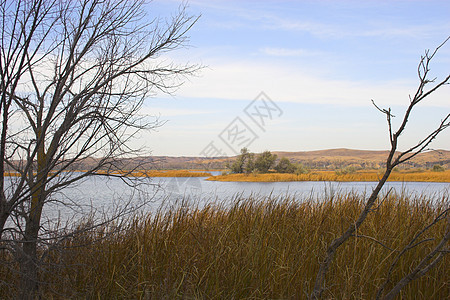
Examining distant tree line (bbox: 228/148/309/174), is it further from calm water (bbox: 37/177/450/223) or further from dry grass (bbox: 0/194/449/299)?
dry grass (bbox: 0/194/449/299)

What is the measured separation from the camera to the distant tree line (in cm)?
3234

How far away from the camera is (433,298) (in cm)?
379

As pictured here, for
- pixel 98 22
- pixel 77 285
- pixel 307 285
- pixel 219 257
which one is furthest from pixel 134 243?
Result: pixel 98 22

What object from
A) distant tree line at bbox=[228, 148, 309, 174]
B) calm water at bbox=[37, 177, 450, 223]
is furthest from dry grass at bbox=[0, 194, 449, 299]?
distant tree line at bbox=[228, 148, 309, 174]

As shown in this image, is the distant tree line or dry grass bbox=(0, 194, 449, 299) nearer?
dry grass bbox=(0, 194, 449, 299)

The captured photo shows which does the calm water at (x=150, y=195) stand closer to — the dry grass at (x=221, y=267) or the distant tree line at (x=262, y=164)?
the dry grass at (x=221, y=267)

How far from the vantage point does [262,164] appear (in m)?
32.3

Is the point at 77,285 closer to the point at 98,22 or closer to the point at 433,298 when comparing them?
the point at 98,22

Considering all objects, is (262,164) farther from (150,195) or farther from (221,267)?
(221,267)

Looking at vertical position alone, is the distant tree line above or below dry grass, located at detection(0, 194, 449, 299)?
above

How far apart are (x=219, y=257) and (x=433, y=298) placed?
2.35m

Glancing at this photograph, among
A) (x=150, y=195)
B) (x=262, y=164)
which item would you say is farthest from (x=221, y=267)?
(x=262, y=164)

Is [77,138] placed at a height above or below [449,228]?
above

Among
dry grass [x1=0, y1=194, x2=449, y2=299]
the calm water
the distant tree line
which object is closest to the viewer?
dry grass [x1=0, y1=194, x2=449, y2=299]
